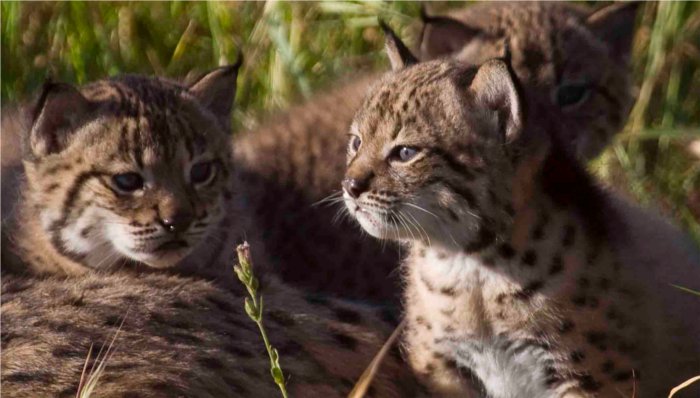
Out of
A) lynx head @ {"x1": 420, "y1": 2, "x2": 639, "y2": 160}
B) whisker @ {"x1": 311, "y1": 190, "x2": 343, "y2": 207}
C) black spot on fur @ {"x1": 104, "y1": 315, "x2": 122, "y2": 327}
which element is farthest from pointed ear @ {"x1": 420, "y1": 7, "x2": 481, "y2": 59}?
black spot on fur @ {"x1": 104, "y1": 315, "x2": 122, "y2": 327}

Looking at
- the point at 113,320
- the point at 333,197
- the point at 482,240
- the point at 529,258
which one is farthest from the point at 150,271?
the point at 529,258

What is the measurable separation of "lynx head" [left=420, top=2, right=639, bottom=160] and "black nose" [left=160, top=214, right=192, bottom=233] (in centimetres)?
138

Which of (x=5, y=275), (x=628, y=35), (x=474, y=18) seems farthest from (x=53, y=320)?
(x=628, y=35)

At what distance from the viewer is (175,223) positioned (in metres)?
4.77

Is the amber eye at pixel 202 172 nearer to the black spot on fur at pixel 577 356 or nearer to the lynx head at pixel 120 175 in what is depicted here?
the lynx head at pixel 120 175

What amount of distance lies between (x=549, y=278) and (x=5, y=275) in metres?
1.80

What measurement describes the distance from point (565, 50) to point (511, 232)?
1.75 metres

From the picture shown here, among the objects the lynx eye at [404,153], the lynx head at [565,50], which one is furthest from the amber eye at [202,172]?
the lynx head at [565,50]

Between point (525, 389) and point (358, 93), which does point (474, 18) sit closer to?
point (358, 93)

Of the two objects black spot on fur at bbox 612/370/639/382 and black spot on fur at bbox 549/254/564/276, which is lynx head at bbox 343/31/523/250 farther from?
black spot on fur at bbox 612/370/639/382

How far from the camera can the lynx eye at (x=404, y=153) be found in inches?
164

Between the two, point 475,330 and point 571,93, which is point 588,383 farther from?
point 571,93

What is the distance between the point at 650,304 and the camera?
14.0 ft

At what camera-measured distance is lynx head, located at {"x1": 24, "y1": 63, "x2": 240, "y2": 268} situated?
4781mm
